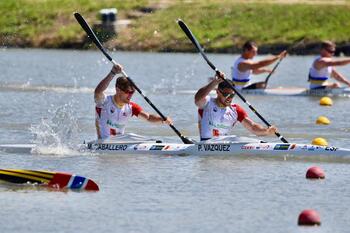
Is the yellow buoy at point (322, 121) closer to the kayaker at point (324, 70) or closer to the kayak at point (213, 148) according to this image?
the kayaker at point (324, 70)

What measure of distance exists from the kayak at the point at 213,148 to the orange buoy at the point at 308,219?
5.77 metres

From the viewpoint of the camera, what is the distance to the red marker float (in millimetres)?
16719

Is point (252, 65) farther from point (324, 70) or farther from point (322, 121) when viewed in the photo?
point (322, 121)

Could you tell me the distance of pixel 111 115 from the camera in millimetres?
20578

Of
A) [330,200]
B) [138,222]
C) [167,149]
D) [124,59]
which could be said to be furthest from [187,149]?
[124,59]

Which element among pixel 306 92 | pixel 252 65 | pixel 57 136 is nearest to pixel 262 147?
pixel 57 136

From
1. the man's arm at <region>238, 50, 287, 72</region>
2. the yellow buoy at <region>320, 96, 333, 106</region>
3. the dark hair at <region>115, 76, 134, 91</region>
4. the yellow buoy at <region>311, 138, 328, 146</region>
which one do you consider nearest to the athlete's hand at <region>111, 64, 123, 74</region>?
the dark hair at <region>115, 76, 134, 91</region>

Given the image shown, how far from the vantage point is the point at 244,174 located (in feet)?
61.7

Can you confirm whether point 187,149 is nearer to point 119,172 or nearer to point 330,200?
point 119,172

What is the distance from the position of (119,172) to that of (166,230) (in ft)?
15.1

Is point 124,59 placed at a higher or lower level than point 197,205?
lower

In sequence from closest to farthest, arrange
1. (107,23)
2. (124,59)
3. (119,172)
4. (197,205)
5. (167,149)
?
(197,205)
(119,172)
(167,149)
(124,59)
(107,23)

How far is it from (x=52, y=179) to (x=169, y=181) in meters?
2.02

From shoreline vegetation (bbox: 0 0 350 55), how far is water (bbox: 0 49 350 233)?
26.7 metres
